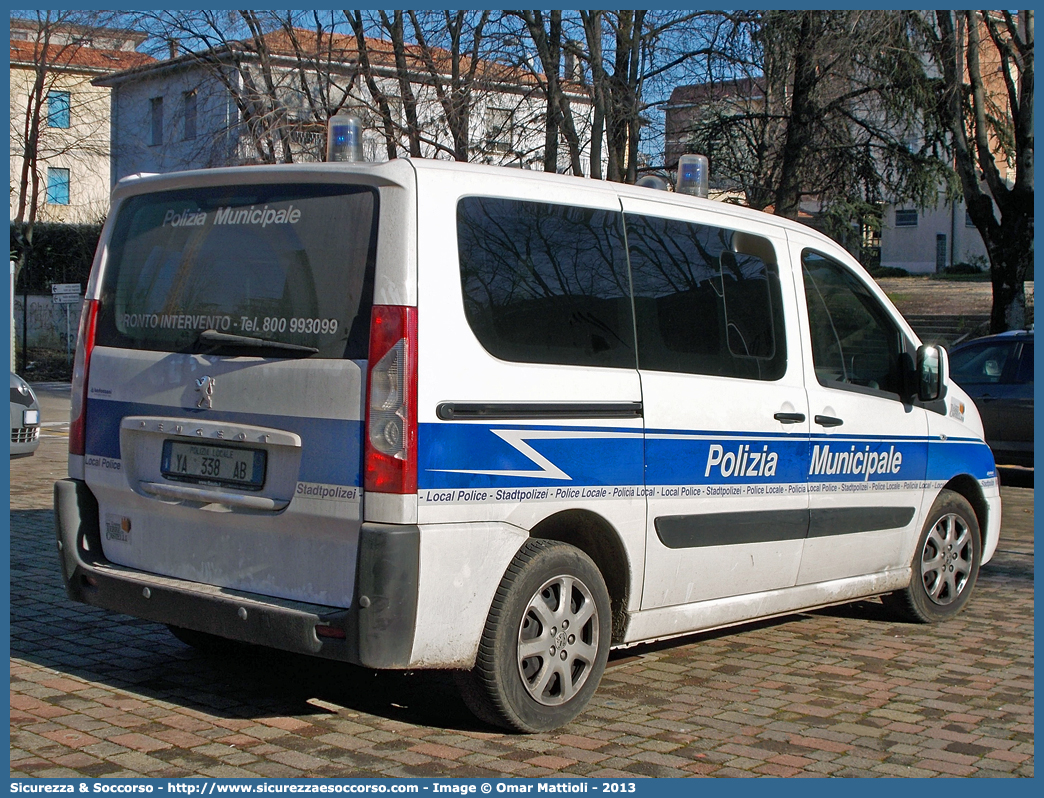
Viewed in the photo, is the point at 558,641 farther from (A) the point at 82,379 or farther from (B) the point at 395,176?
(A) the point at 82,379

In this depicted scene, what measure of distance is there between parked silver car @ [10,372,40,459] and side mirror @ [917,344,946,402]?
8.72 meters

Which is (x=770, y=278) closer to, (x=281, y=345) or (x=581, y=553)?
(x=581, y=553)

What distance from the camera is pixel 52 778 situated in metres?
3.94

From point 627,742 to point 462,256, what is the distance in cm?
187

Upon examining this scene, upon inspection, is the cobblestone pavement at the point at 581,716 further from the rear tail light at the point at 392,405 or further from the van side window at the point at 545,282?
the van side window at the point at 545,282

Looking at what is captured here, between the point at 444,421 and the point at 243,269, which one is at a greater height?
the point at 243,269

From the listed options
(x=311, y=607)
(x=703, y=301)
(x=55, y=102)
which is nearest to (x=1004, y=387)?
(x=703, y=301)

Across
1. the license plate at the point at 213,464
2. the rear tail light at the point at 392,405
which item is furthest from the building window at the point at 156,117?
the rear tail light at the point at 392,405

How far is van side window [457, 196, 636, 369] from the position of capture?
4.38 m

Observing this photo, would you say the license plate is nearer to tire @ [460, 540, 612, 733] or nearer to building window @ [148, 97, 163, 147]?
tire @ [460, 540, 612, 733]

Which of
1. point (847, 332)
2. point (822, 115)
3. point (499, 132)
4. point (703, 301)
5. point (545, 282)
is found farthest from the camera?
point (822, 115)

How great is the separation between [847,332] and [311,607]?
317 centimetres

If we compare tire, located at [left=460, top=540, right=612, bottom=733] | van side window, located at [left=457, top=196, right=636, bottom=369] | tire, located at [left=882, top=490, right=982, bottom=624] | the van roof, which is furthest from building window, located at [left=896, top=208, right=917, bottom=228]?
tire, located at [left=460, top=540, right=612, bottom=733]

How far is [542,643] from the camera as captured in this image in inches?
179
